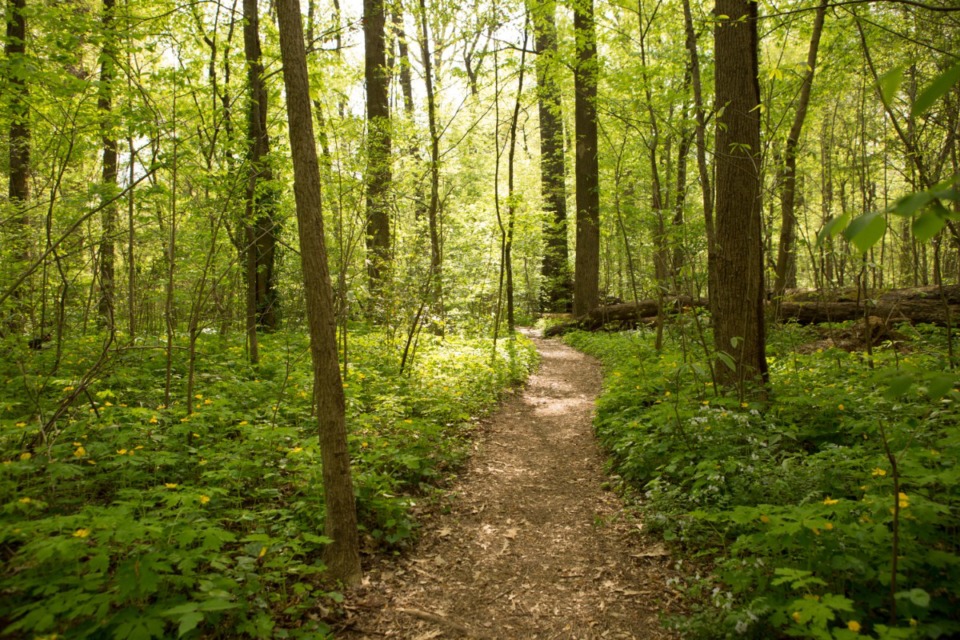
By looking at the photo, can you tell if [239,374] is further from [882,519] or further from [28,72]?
[882,519]

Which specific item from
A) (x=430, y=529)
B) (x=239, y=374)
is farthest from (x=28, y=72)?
(x=430, y=529)

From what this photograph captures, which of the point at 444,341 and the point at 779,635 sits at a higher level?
the point at 444,341

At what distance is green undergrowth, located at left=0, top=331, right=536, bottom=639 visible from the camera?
223 centimetres

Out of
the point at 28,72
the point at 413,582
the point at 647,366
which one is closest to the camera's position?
the point at 413,582

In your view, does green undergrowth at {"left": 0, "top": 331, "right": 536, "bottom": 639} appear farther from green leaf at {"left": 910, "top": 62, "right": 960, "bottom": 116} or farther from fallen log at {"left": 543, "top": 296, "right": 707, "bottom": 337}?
fallen log at {"left": 543, "top": 296, "right": 707, "bottom": 337}

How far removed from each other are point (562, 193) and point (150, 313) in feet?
38.5

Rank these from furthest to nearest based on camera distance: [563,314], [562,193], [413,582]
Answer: [563,314] → [562,193] → [413,582]

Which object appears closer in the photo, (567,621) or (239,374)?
(567,621)

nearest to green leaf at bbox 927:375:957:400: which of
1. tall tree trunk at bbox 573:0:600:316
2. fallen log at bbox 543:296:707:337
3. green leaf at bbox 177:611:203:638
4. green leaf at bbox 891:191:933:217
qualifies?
green leaf at bbox 891:191:933:217

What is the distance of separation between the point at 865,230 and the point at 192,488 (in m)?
3.80

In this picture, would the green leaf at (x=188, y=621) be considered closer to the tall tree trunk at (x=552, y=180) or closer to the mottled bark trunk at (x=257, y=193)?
the mottled bark trunk at (x=257, y=193)

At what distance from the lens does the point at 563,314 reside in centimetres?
1742

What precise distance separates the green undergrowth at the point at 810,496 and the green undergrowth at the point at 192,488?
7.05 feet

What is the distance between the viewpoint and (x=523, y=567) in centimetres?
370
